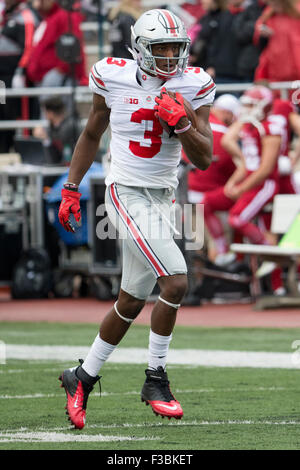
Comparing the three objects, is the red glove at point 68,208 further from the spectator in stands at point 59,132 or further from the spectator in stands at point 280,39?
the spectator in stands at point 59,132

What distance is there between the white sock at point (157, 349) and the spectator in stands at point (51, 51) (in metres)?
8.54

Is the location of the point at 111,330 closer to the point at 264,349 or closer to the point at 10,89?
the point at 264,349

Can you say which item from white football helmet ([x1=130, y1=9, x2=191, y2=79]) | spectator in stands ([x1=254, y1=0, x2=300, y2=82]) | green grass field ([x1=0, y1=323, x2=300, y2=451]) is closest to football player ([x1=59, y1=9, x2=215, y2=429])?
white football helmet ([x1=130, y1=9, x2=191, y2=79])

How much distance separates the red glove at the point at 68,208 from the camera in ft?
19.7

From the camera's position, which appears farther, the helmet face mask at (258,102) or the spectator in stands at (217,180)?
the spectator in stands at (217,180)

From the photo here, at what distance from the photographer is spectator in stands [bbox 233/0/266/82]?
13.0 metres

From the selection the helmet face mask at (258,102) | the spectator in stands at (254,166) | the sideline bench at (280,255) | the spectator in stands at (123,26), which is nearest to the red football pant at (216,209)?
the spectator in stands at (254,166)

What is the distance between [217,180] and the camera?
1264 centimetres

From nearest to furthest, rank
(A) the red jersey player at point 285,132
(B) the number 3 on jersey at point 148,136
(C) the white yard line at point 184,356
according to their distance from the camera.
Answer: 1. (B) the number 3 on jersey at point 148,136
2. (C) the white yard line at point 184,356
3. (A) the red jersey player at point 285,132

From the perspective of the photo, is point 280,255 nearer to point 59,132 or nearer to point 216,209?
point 216,209

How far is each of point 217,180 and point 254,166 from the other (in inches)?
29.0

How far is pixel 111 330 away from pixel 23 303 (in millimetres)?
6645

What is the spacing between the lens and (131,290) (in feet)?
19.4

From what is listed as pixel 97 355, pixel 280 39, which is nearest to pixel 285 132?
pixel 280 39
